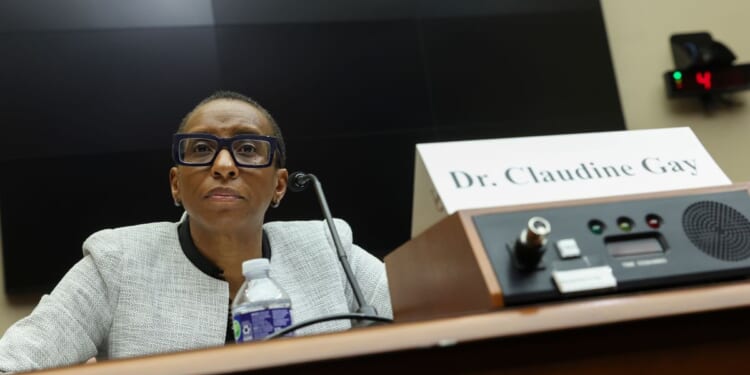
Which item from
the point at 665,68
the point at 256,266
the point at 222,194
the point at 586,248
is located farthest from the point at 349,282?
the point at 665,68

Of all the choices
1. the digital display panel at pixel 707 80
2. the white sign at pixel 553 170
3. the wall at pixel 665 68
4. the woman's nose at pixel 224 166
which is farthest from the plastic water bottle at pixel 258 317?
the digital display panel at pixel 707 80

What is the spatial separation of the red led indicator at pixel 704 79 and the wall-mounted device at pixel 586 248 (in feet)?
7.64

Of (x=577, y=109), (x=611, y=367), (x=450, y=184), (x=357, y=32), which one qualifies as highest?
(x=357, y=32)

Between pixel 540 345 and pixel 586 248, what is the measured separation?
0.13 meters

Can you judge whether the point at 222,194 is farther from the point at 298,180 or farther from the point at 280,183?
the point at 280,183

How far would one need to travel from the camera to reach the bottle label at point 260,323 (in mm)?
880

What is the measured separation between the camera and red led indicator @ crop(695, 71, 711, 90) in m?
2.80

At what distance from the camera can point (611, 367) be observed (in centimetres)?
56

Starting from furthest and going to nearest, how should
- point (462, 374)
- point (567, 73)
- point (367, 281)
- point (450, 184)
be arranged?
point (567, 73)
point (367, 281)
point (450, 184)
point (462, 374)

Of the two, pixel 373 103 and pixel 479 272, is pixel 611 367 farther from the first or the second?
pixel 373 103

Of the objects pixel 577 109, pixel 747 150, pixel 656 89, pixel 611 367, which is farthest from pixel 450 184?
pixel 747 150

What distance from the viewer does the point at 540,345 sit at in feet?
1.78

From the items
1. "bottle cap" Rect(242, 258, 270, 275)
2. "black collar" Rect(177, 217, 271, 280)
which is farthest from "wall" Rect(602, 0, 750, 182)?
"bottle cap" Rect(242, 258, 270, 275)

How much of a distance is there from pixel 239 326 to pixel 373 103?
5.45 ft
